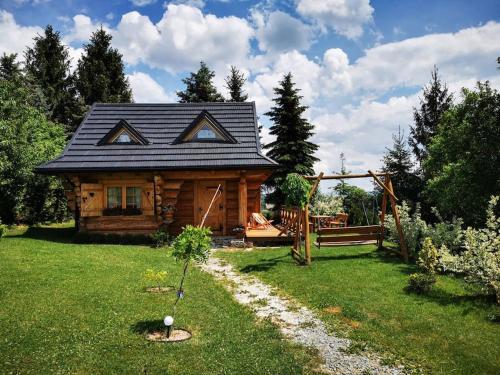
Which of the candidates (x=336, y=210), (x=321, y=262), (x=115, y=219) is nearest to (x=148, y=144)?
(x=115, y=219)

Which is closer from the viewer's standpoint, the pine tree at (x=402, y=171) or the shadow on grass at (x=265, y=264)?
the shadow on grass at (x=265, y=264)

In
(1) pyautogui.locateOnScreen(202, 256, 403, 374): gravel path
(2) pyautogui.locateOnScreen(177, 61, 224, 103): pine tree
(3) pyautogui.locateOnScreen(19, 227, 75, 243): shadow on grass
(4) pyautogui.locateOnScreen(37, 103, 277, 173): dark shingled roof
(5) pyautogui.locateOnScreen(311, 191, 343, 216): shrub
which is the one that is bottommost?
(1) pyautogui.locateOnScreen(202, 256, 403, 374): gravel path

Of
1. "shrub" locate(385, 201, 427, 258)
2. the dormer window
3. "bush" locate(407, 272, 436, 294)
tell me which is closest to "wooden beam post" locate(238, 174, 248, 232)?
the dormer window

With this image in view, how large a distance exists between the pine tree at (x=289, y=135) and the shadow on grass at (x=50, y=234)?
499 inches

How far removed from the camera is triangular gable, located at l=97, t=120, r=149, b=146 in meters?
18.0

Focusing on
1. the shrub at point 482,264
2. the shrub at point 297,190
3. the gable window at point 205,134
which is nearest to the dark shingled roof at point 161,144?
the gable window at point 205,134

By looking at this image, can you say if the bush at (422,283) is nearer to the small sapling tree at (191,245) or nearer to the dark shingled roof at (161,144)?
the small sapling tree at (191,245)

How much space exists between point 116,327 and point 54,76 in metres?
35.6

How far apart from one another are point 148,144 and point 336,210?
1141 centimetres

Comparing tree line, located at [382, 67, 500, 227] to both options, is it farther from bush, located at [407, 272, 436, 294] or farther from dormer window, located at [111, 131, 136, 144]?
dormer window, located at [111, 131, 136, 144]

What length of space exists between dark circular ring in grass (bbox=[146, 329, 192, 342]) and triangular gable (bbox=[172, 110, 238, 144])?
12.4 meters

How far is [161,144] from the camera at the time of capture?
18.1 m

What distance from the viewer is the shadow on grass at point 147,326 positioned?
Result: 6.62 metres

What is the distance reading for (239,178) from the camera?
17312 millimetres
